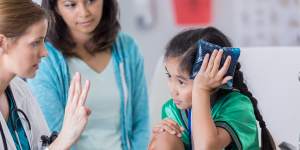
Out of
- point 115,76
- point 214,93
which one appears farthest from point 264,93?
point 115,76

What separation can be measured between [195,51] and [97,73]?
1.78 feet

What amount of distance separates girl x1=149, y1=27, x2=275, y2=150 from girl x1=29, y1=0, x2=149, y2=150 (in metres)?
0.38

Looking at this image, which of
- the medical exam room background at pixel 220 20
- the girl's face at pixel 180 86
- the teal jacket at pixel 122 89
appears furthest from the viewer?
the medical exam room background at pixel 220 20

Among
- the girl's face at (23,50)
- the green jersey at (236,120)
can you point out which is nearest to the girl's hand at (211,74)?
the green jersey at (236,120)

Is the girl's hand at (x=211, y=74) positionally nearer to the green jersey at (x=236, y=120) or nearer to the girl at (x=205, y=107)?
the girl at (x=205, y=107)

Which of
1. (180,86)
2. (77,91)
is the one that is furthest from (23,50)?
(180,86)

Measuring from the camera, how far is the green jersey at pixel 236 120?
1128mm

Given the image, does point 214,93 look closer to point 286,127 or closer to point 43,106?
point 286,127

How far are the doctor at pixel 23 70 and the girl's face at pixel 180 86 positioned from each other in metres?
0.20

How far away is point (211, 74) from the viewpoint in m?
1.06

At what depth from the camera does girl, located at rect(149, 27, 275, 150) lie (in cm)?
107

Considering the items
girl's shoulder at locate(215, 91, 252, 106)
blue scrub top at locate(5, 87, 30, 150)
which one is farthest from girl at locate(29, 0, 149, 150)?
girl's shoulder at locate(215, 91, 252, 106)

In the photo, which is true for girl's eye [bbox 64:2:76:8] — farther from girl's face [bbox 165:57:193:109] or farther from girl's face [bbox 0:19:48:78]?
girl's face [bbox 165:57:193:109]

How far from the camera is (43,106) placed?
1.59 m
